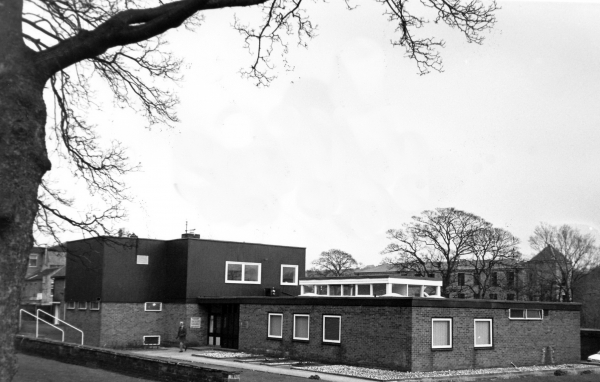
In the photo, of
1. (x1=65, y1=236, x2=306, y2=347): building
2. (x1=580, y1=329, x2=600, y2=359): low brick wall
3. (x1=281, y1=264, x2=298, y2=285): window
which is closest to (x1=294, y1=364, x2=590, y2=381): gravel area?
(x1=65, y1=236, x2=306, y2=347): building

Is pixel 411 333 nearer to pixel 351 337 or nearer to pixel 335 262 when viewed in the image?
pixel 351 337

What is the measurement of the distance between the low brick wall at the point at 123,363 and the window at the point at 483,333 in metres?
13.8

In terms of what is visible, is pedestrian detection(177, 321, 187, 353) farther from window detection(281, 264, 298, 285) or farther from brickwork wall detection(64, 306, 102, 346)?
window detection(281, 264, 298, 285)

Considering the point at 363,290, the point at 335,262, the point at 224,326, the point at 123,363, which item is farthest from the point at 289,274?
the point at 335,262

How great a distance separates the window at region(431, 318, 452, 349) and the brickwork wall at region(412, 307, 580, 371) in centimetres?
20

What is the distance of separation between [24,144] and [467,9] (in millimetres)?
7243

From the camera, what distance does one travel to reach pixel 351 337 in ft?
84.1

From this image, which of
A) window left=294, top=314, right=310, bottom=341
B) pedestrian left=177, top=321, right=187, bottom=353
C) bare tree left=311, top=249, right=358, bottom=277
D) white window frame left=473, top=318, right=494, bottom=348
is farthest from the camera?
bare tree left=311, top=249, right=358, bottom=277

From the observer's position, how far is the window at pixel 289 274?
125 feet

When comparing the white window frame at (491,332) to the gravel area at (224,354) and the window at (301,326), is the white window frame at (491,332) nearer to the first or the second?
the window at (301,326)

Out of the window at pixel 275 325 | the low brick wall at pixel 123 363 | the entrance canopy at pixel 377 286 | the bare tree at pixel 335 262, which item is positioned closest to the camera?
the low brick wall at pixel 123 363

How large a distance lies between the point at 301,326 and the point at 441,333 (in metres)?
6.06

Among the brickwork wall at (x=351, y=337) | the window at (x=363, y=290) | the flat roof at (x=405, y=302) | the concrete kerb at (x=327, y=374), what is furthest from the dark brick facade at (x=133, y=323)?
the window at (x=363, y=290)

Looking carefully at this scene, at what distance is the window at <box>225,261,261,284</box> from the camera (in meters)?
36.4
